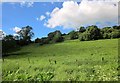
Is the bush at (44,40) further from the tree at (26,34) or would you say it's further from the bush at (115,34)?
the bush at (115,34)

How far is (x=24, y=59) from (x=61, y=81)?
801 cm

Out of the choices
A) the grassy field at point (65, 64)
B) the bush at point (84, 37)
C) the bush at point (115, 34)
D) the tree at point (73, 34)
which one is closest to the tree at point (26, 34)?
the grassy field at point (65, 64)

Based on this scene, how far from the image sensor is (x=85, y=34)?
28.9 metres

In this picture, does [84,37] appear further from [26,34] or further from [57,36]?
[26,34]

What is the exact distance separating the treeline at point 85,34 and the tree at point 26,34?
36.0 inches

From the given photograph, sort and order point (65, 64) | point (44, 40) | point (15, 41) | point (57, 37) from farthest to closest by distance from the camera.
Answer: point (15, 41) < point (44, 40) < point (57, 37) < point (65, 64)

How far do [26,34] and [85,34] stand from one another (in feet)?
19.8

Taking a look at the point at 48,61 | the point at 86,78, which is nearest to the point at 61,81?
the point at 86,78

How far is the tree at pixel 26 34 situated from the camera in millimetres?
26591

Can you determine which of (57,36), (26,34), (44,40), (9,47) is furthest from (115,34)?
(9,47)

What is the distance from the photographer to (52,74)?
18.3 meters

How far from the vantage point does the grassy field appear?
17.6 meters

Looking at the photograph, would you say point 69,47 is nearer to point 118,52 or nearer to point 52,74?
point 118,52

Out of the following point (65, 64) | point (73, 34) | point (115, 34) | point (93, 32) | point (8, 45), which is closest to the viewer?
point (65, 64)
